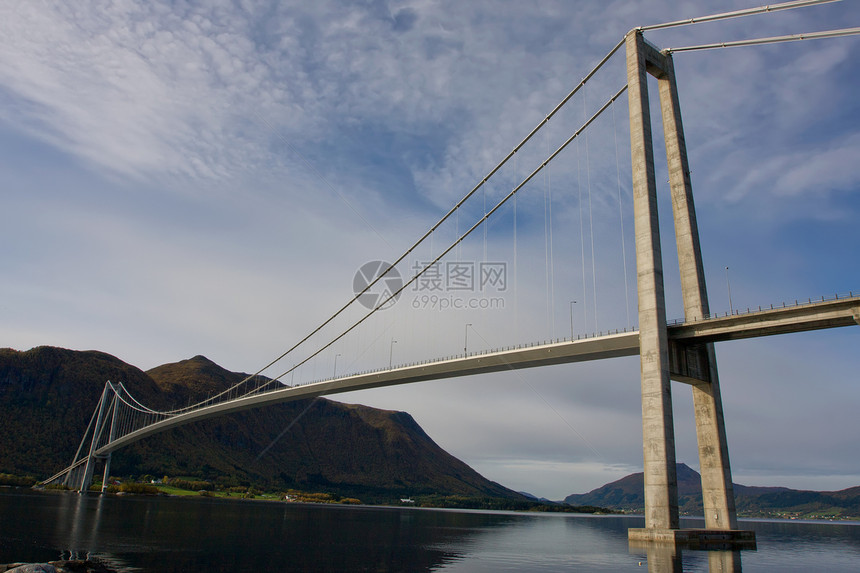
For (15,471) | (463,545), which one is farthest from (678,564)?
(15,471)

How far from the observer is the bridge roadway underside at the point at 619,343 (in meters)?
31.1

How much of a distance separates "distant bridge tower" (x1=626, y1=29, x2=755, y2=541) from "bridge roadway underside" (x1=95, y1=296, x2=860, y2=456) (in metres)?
2.06

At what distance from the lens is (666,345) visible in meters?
33.4

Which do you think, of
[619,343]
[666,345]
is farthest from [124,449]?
[666,345]

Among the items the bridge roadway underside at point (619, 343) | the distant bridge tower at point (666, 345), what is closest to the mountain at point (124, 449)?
the bridge roadway underside at point (619, 343)

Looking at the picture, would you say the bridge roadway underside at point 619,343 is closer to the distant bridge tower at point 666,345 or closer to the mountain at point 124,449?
the distant bridge tower at point 666,345

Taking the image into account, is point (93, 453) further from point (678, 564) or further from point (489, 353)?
point (678, 564)

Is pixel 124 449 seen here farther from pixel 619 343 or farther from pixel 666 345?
pixel 666 345

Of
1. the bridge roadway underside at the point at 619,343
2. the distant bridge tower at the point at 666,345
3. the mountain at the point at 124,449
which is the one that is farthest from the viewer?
the mountain at the point at 124,449

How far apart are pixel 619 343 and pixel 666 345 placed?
→ 476cm

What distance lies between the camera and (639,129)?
1499 inches

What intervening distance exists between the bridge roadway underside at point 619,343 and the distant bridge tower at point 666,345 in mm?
2057

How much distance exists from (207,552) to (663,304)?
2699 centimetres

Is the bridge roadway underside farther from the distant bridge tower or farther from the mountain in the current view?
the mountain
